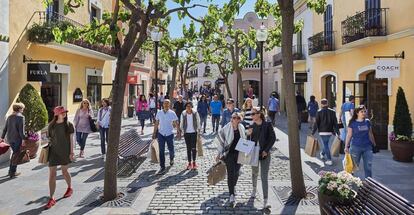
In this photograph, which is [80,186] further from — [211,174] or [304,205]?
[304,205]

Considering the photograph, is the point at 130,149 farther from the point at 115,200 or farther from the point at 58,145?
the point at 58,145

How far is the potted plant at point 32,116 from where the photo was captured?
11.1 metres

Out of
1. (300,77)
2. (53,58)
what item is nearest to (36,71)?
(53,58)

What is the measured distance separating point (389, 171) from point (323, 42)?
397 inches

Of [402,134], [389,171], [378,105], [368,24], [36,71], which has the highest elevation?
[368,24]

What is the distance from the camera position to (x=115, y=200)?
276 inches

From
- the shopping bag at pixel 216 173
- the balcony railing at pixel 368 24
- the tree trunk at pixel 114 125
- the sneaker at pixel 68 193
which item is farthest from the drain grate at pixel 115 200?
the balcony railing at pixel 368 24

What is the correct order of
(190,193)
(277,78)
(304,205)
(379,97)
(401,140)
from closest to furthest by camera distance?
(304,205) < (190,193) < (401,140) < (379,97) < (277,78)

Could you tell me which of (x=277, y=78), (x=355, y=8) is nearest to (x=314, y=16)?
(x=355, y=8)

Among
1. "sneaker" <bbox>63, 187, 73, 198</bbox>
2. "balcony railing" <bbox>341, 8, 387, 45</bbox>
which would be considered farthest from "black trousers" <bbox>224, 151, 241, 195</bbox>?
"balcony railing" <bbox>341, 8, 387, 45</bbox>

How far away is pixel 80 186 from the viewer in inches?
317

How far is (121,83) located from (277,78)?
2607cm

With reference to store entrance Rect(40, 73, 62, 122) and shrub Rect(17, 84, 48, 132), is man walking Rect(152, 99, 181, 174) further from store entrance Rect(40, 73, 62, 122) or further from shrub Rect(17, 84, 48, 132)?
store entrance Rect(40, 73, 62, 122)

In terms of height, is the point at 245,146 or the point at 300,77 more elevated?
the point at 300,77
